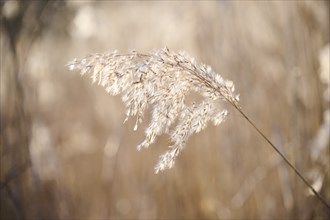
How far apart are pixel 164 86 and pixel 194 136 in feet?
4.52

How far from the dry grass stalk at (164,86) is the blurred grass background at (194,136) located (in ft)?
2.29

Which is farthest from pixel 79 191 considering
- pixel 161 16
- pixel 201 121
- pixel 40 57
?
pixel 201 121

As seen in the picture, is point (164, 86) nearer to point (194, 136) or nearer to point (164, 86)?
point (164, 86)

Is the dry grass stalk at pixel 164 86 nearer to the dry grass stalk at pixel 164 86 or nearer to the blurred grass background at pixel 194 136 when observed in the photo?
the dry grass stalk at pixel 164 86

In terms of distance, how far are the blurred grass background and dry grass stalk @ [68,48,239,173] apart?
70cm

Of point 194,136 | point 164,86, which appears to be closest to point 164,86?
point 164,86

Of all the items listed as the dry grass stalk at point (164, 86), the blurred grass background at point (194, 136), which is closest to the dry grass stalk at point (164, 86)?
the dry grass stalk at point (164, 86)

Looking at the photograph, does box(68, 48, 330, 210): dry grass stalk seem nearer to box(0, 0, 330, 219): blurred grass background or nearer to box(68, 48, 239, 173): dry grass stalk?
box(68, 48, 239, 173): dry grass stalk

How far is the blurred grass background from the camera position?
1.58 m

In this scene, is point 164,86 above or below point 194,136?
below

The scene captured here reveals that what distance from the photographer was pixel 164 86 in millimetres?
856

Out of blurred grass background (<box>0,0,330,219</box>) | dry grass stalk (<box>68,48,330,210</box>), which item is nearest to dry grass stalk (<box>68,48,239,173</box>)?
dry grass stalk (<box>68,48,330,210</box>)

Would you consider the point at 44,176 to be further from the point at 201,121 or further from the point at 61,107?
the point at 201,121

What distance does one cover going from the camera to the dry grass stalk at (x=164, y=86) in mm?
815
